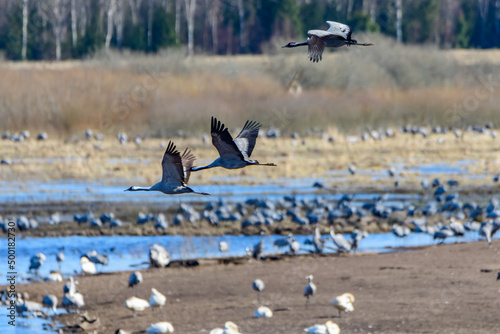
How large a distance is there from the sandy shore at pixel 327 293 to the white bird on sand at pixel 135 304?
0.28 ft

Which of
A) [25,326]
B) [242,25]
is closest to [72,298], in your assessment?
[25,326]

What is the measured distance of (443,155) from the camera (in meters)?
22.8

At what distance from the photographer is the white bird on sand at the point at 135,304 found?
9164 mm

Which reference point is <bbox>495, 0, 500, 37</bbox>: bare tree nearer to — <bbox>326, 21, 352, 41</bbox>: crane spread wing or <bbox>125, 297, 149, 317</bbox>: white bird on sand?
<bbox>125, 297, 149, 317</bbox>: white bird on sand

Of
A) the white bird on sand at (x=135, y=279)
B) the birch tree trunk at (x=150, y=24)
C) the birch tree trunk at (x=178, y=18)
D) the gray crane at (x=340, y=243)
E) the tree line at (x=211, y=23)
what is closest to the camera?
the white bird on sand at (x=135, y=279)

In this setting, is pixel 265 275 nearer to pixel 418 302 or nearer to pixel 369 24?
pixel 418 302

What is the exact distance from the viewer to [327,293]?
32.6ft

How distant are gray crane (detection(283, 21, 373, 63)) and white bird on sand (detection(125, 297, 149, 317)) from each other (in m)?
4.88

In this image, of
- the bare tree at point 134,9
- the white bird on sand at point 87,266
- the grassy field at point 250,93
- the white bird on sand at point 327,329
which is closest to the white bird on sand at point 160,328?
the white bird on sand at point 327,329

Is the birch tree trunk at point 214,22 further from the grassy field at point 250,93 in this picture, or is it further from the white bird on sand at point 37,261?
the white bird on sand at point 37,261

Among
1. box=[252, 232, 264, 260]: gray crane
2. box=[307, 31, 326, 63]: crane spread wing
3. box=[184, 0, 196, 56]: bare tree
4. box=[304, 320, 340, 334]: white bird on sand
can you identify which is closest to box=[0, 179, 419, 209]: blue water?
box=[252, 232, 264, 260]: gray crane

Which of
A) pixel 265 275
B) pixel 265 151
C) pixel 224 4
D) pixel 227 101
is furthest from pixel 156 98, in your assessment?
pixel 224 4

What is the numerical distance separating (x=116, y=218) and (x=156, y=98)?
1185 cm

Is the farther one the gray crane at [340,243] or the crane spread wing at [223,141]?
the gray crane at [340,243]
